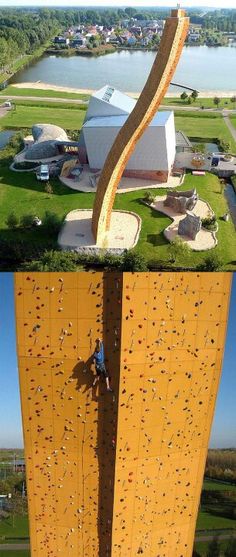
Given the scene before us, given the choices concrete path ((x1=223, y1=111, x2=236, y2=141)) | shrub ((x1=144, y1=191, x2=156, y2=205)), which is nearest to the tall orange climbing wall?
shrub ((x1=144, y1=191, x2=156, y2=205))

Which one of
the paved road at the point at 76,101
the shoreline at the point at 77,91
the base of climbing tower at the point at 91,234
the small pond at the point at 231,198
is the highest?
the shoreline at the point at 77,91

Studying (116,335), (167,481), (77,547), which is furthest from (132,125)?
(77,547)

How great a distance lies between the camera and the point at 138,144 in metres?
14.5

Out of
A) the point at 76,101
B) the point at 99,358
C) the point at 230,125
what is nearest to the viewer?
the point at 99,358

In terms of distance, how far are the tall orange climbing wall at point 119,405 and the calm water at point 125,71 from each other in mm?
27378

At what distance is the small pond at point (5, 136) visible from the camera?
59.2ft

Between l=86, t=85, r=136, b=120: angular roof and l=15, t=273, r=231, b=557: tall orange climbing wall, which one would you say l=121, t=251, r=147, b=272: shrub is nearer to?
l=15, t=273, r=231, b=557: tall orange climbing wall

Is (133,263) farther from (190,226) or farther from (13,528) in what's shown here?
(13,528)

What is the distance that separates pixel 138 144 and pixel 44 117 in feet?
29.1

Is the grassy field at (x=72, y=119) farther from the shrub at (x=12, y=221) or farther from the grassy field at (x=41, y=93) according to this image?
the shrub at (x=12, y=221)

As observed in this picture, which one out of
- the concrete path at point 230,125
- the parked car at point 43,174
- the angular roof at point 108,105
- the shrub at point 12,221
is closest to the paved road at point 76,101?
the concrete path at point 230,125

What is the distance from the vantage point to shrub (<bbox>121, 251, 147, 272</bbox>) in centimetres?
910

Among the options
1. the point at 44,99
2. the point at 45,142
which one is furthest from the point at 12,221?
the point at 44,99

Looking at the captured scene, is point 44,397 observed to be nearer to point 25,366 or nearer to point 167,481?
point 25,366
